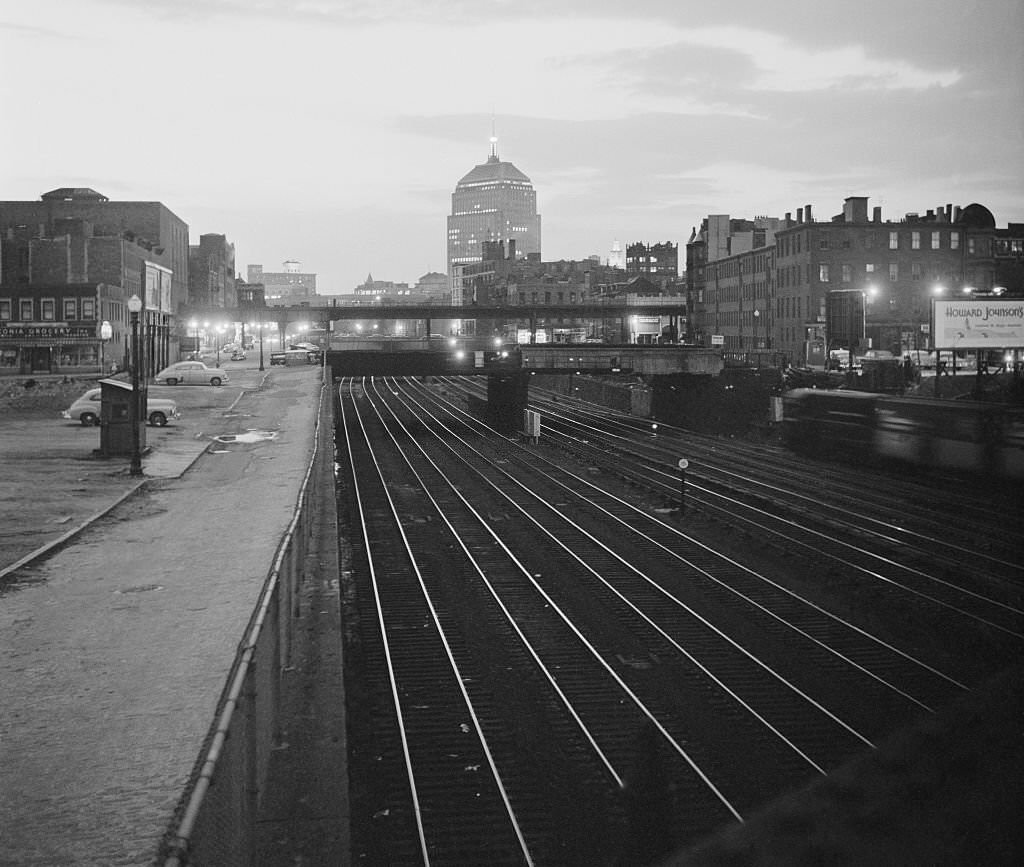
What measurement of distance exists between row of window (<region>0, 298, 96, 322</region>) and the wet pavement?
181 feet

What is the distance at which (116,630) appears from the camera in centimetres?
1423

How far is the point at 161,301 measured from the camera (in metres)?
103

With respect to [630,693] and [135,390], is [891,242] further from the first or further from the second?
[630,693]

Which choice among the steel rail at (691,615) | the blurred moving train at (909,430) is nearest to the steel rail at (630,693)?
the steel rail at (691,615)

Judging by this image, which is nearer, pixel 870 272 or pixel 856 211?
pixel 870 272

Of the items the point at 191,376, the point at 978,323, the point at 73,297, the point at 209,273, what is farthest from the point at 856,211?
the point at 209,273

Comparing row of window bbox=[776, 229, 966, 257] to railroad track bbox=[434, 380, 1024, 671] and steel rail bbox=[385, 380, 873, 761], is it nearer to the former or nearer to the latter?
railroad track bbox=[434, 380, 1024, 671]

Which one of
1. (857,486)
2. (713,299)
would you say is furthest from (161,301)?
(857,486)

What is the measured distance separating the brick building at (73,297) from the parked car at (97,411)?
2366 centimetres

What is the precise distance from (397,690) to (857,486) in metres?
26.6

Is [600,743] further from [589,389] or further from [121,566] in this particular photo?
[589,389]

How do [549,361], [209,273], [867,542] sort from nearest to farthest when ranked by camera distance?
[867,542]
[549,361]
[209,273]

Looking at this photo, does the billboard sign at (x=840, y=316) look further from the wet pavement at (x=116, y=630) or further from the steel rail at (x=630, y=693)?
the steel rail at (x=630, y=693)

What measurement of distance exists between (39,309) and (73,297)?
2.76 meters
